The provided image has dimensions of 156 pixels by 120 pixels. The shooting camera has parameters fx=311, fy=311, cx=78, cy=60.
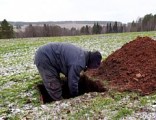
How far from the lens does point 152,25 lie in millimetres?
82875

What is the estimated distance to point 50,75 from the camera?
904 centimetres

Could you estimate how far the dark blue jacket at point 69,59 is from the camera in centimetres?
834

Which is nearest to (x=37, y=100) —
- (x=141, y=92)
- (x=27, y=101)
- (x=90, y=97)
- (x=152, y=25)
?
(x=27, y=101)

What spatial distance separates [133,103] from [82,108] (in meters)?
1.29

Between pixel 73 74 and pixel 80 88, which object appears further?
pixel 80 88

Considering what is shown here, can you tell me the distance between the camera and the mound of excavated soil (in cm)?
885

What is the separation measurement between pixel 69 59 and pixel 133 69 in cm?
230

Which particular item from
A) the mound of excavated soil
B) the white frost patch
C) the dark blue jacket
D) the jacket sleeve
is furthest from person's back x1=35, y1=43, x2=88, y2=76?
the white frost patch

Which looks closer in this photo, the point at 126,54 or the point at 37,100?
the point at 37,100

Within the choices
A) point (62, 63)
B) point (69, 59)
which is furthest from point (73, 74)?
point (62, 63)

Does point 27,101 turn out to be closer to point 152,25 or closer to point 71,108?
point 71,108

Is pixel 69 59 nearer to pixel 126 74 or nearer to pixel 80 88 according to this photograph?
pixel 126 74

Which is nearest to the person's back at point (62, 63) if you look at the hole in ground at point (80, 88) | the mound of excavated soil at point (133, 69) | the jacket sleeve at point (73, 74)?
the jacket sleeve at point (73, 74)

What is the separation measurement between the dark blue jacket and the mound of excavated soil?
49.6 inches
